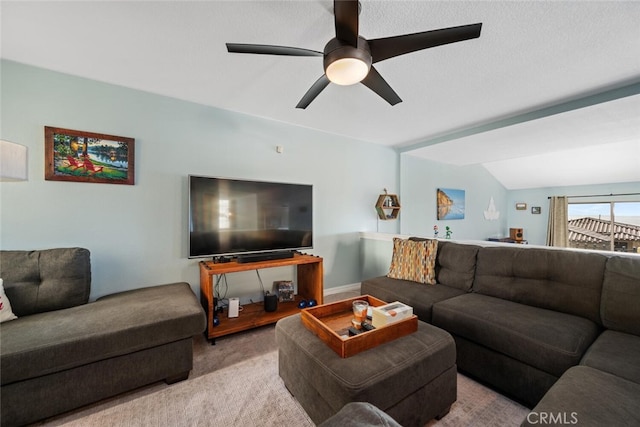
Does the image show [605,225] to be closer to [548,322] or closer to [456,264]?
[456,264]

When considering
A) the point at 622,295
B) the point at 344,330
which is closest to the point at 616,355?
the point at 622,295

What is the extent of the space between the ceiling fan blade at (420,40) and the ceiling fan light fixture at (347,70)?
0.39 ft

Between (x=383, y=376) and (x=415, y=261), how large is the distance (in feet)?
5.31

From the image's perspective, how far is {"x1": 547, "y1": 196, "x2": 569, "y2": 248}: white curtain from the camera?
18.4 ft

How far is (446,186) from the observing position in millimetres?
4992

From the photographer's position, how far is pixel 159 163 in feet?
7.97

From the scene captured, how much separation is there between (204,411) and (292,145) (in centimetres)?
270

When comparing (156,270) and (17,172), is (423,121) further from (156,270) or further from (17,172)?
(17,172)

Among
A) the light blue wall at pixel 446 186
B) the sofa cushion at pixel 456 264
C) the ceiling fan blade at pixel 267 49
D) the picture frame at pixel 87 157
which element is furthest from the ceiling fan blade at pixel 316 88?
the light blue wall at pixel 446 186

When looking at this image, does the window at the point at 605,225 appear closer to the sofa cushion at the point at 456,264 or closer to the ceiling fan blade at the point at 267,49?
the sofa cushion at the point at 456,264

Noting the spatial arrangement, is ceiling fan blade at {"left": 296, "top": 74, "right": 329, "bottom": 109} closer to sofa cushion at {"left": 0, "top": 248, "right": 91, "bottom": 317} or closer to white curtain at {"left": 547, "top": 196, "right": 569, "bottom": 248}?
sofa cushion at {"left": 0, "top": 248, "right": 91, "bottom": 317}

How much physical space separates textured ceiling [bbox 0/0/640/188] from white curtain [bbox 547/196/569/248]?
3.09 meters

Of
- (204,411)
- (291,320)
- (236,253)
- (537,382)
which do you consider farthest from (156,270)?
(537,382)

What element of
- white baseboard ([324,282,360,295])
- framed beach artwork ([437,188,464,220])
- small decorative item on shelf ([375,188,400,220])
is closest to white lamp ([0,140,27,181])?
white baseboard ([324,282,360,295])
